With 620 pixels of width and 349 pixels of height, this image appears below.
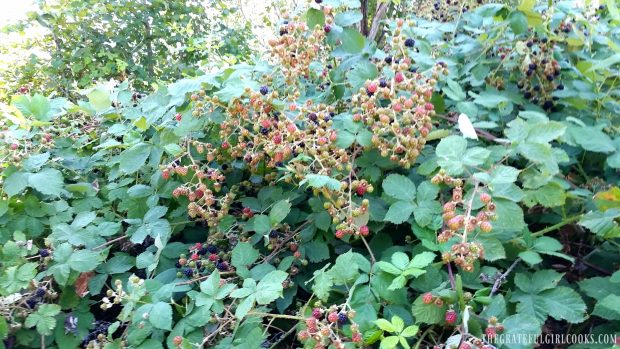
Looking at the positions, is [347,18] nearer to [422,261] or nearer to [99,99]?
[422,261]

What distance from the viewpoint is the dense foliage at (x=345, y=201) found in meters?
0.90

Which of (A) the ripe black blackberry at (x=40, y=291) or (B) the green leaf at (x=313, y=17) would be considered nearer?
(A) the ripe black blackberry at (x=40, y=291)

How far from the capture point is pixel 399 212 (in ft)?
3.35

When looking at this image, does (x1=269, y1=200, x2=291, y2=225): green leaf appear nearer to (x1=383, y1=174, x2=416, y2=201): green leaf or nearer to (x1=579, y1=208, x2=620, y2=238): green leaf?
(x1=383, y1=174, x2=416, y2=201): green leaf

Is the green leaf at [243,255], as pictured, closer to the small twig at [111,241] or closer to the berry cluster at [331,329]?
the berry cluster at [331,329]

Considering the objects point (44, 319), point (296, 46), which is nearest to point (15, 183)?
point (44, 319)

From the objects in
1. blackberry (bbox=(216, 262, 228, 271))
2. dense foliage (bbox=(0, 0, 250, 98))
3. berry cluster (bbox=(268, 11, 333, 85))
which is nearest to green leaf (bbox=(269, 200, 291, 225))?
blackberry (bbox=(216, 262, 228, 271))

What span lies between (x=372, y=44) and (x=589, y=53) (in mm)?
669

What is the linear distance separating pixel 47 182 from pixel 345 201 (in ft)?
2.90

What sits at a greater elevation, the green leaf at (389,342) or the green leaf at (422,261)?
the green leaf at (422,261)

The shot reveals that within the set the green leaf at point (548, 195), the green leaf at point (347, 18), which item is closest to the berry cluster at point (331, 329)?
the green leaf at point (548, 195)

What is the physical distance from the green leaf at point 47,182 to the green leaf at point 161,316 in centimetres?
55

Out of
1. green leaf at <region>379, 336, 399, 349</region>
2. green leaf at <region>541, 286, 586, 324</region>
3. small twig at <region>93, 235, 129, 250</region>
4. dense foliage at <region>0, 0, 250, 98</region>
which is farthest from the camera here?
dense foliage at <region>0, 0, 250, 98</region>

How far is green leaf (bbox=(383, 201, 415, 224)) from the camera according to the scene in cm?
101
